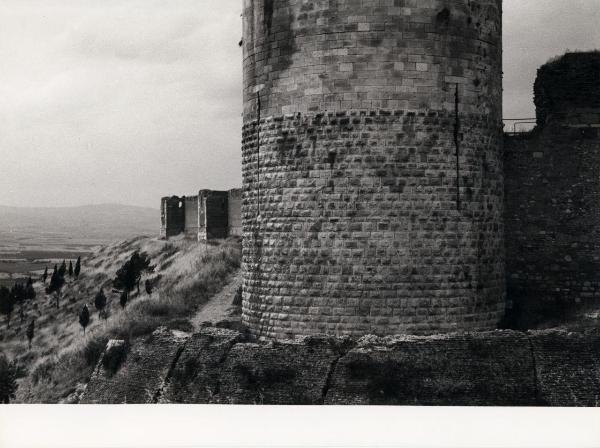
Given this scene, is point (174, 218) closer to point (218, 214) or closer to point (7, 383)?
point (218, 214)

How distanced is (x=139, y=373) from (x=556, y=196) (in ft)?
25.8

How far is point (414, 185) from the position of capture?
37.6 feet

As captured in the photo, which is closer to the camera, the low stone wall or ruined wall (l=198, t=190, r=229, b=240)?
the low stone wall

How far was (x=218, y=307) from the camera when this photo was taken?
1515cm

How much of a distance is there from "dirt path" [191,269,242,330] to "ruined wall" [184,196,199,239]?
35.3 feet

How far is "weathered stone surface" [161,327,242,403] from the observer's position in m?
11.6

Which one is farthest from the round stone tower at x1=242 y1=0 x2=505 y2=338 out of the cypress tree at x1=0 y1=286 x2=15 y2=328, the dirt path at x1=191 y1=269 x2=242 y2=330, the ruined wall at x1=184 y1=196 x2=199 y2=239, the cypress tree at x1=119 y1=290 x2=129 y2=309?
the ruined wall at x1=184 y1=196 x2=199 y2=239

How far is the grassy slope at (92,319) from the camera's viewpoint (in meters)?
12.9

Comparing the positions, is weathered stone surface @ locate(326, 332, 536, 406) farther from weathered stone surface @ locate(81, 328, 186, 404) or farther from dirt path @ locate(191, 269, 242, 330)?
dirt path @ locate(191, 269, 242, 330)

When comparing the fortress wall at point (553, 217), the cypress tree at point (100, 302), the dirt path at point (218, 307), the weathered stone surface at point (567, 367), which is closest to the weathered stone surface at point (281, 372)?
the dirt path at point (218, 307)

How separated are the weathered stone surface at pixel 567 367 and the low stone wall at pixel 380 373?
0.01 m

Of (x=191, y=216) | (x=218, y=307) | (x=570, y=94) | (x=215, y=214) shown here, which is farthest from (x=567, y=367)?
(x=191, y=216)

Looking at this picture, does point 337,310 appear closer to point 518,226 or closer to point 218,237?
Answer: point 518,226

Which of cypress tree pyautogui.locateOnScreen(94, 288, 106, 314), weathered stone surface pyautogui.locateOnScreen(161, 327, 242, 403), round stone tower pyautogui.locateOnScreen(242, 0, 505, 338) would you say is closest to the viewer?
round stone tower pyautogui.locateOnScreen(242, 0, 505, 338)
